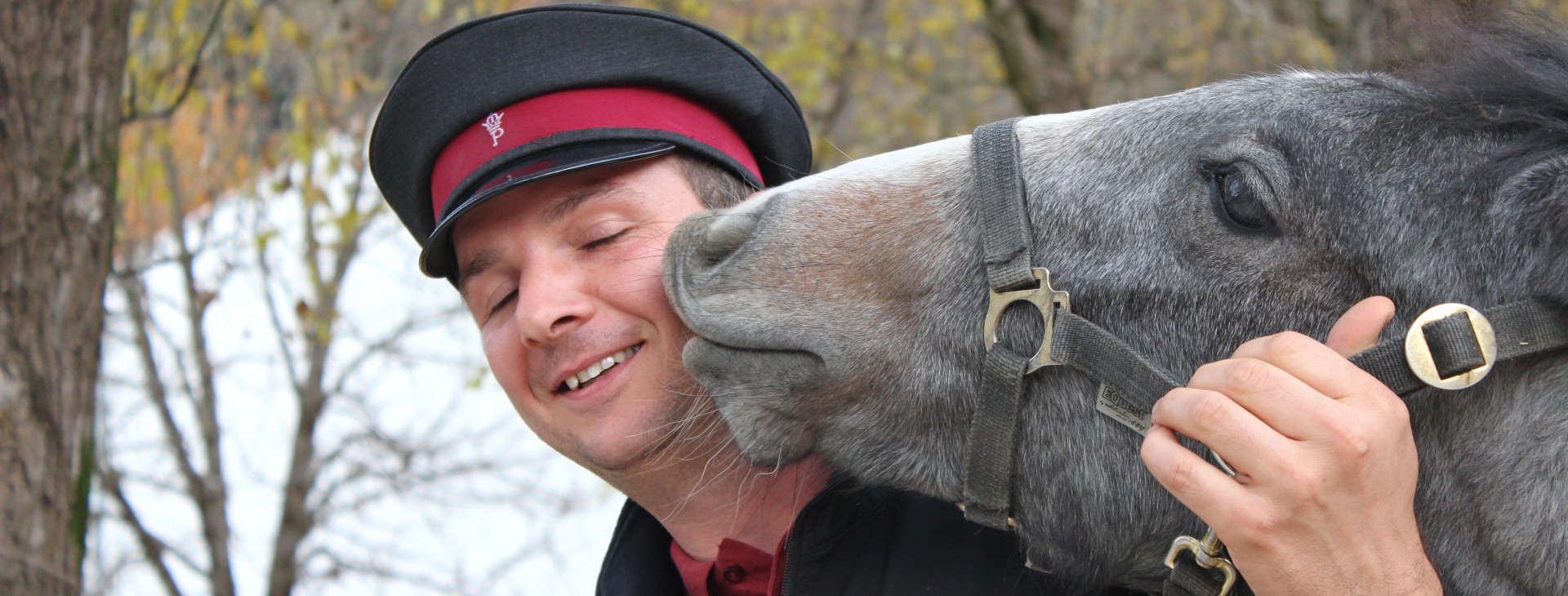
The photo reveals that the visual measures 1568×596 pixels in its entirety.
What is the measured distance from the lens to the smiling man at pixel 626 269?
1.96 meters

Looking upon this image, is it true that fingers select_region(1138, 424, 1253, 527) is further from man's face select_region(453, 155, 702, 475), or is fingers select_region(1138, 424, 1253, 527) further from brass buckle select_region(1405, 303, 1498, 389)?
man's face select_region(453, 155, 702, 475)

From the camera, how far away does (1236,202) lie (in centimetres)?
167

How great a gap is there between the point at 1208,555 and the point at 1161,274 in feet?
1.34

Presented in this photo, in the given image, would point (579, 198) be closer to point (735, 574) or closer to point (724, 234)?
point (724, 234)

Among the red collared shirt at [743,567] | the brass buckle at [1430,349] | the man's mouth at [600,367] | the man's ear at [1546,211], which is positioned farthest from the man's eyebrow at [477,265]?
the man's ear at [1546,211]

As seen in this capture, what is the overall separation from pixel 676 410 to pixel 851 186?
19.4 inches

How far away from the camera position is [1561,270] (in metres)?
1.50

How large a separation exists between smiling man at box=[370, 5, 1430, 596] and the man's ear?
2.63 feet

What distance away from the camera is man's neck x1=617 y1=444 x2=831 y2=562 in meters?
2.08

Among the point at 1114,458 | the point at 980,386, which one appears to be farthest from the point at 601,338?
the point at 1114,458

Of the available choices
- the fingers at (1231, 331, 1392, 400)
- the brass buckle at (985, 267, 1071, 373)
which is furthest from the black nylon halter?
the fingers at (1231, 331, 1392, 400)

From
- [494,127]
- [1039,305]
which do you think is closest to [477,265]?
[494,127]

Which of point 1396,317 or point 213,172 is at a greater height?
Answer: point 213,172

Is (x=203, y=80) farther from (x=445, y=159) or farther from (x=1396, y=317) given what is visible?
(x=1396, y=317)
